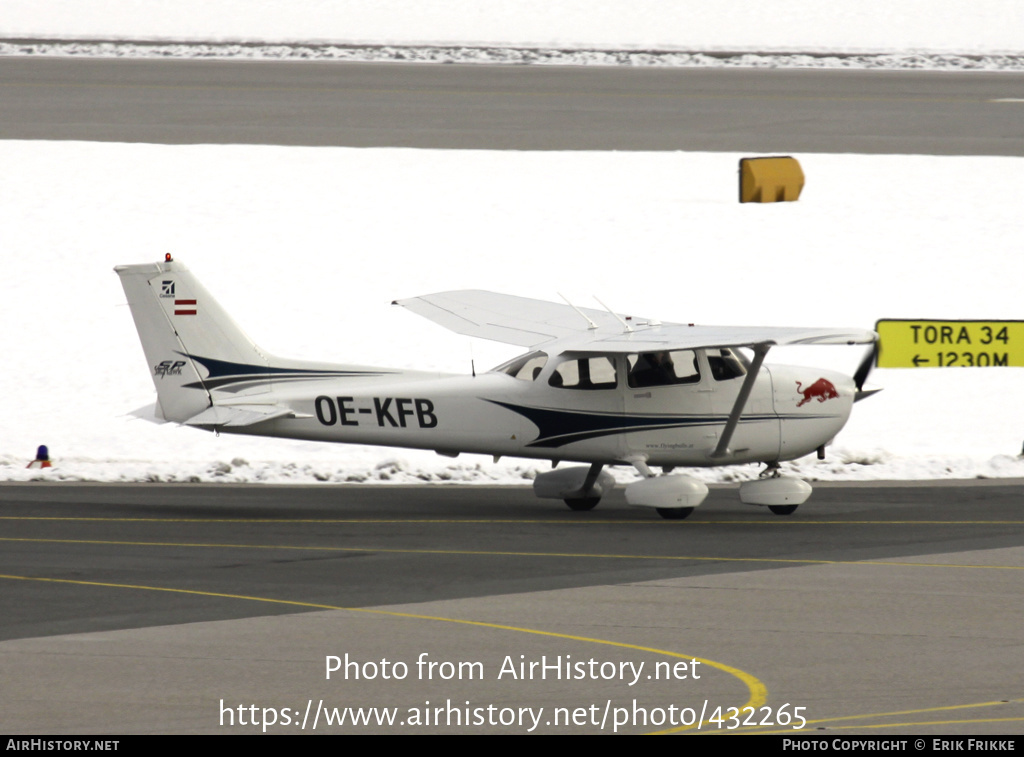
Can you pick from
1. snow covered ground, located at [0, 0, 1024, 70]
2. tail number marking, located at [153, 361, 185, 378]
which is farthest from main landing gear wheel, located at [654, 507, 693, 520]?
snow covered ground, located at [0, 0, 1024, 70]

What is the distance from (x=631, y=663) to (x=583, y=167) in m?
20.2

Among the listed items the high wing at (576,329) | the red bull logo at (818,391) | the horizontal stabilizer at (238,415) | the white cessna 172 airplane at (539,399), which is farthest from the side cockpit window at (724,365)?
the horizontal stabilizer at (238,415)

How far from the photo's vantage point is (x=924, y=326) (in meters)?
22.9

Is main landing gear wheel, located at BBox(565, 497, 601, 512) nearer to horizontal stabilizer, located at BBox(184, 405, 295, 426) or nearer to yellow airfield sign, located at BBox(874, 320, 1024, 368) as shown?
horizontal stabilizer, located at BBox(184, 405, 295, 426)

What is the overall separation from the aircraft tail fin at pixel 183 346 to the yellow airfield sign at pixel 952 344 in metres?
9.86

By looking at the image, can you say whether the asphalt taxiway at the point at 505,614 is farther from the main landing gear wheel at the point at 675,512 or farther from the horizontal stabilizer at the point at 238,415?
the horizontal stabilizer at the point at 238,415

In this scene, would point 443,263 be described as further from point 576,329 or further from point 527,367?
point 527,367

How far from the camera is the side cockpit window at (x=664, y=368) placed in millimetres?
16766

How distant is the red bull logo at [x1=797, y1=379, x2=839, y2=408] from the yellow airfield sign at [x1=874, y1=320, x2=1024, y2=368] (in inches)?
229

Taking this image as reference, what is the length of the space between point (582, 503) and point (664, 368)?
1.89m

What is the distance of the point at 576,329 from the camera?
18094 millimetres

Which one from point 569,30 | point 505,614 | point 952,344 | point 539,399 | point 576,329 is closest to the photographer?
point 505,614

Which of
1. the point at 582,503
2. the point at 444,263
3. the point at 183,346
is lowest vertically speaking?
the point at 582,503

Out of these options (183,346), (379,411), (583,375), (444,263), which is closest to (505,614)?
(379,411)
